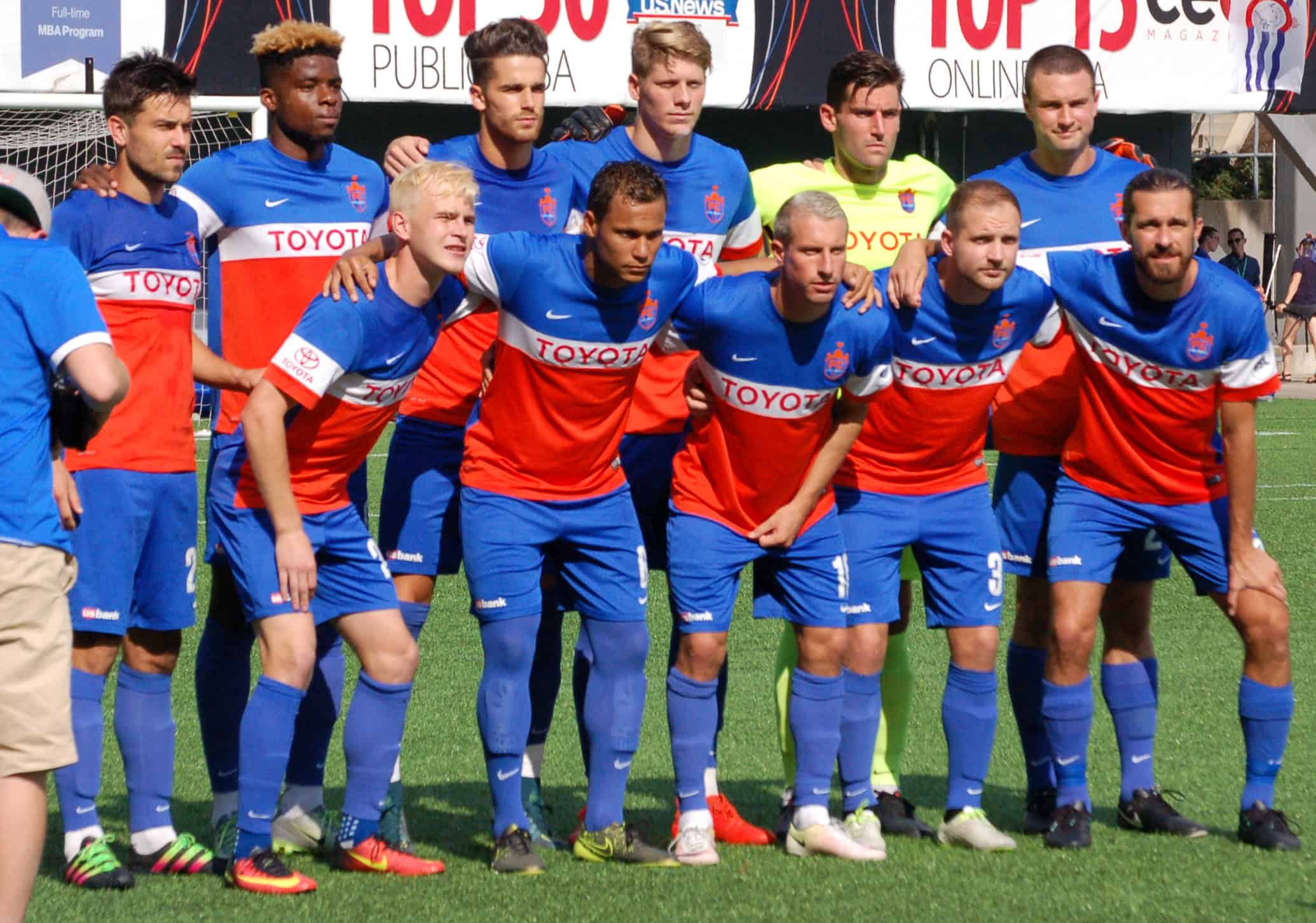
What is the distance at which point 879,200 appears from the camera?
5.93m

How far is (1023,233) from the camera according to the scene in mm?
5871

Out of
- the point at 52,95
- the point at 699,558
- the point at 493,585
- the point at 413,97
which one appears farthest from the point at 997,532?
the point at 413,97

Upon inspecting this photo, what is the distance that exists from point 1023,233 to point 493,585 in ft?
6.81

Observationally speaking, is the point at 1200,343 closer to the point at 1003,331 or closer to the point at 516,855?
the point at 1003,331

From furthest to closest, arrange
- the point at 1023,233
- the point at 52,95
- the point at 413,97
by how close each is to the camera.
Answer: the point at 413,97 < the point at 52,95 < the point at 1023,233

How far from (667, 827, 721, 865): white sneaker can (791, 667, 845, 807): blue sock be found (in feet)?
1.00

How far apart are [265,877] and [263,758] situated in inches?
12.3

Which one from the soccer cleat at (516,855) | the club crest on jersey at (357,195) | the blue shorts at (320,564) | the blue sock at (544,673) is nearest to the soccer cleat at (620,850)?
the soccer cleat at (516,855)

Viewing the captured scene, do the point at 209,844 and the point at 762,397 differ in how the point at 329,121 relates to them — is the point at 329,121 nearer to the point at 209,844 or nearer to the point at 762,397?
the point at 762,397

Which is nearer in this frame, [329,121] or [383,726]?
[383,726]

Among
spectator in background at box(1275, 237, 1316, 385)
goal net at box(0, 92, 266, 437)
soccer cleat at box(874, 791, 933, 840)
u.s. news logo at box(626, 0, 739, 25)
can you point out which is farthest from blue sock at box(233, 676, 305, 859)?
spectator in background at box(1275, 237, 1316, 385)

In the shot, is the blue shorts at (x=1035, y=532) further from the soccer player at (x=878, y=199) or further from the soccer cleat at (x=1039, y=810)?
the soccer cleat at (x=1039, y=810)

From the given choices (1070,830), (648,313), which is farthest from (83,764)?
(1070,830)

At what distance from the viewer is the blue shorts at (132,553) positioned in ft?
16.4
